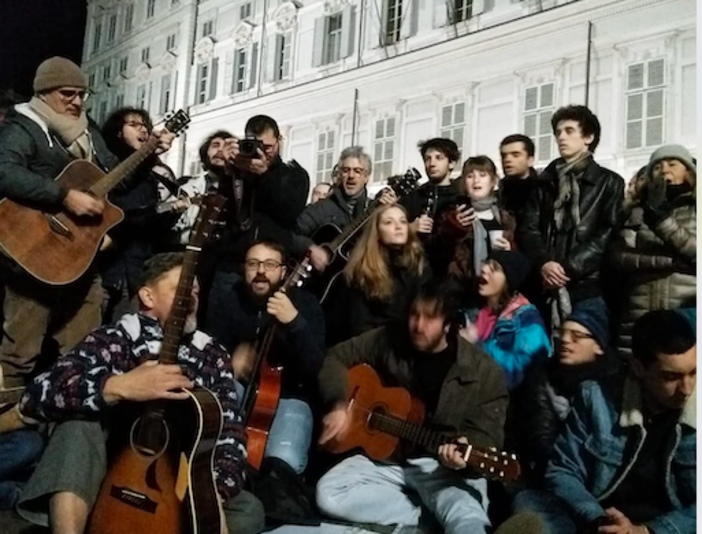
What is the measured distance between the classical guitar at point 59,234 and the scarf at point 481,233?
1.19 m

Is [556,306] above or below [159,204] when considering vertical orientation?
below

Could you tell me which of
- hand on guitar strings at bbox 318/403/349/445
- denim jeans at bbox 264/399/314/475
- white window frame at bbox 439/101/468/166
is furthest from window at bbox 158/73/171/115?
hand on guitar strings at bbox 318/403/349/445

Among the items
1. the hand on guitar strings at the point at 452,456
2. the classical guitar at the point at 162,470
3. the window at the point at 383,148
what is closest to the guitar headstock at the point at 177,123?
the window at the point at 383,148

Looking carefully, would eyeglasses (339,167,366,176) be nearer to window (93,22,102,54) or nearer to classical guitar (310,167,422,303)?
classical guitar (310,167,422,303)

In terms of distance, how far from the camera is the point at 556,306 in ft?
7.57

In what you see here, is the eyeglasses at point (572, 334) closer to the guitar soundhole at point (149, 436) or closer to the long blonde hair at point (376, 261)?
the long blonde hair at point (376, 261)

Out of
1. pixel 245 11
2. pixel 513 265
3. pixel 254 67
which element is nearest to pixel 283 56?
pixel 254 67

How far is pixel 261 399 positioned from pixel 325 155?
33.3 inches

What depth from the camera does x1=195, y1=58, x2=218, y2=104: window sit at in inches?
114

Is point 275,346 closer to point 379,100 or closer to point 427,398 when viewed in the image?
point 427,398

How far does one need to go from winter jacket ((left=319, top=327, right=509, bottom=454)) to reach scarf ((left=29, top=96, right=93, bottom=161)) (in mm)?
1129

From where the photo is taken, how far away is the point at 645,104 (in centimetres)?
213

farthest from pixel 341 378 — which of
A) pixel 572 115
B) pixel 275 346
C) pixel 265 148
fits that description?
pixel 572 115

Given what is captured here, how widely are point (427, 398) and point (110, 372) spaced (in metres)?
0.94
